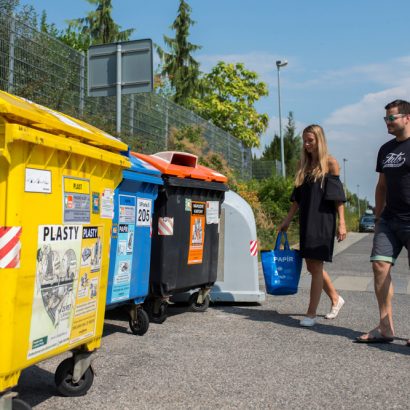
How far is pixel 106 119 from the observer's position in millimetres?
13031

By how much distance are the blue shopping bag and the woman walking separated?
1.00 feet

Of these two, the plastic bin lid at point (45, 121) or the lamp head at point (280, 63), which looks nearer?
the plastic bin lid at point (45, 121)

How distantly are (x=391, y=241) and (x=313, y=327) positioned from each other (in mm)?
1240

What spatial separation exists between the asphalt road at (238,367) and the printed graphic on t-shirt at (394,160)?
1.44m

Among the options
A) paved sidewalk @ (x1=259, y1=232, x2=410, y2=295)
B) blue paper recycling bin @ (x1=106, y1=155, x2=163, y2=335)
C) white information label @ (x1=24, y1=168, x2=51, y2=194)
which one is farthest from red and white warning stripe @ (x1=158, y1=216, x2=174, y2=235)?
paved sidewalk @ (x1=259, y1=232, x2=410, y2=295)

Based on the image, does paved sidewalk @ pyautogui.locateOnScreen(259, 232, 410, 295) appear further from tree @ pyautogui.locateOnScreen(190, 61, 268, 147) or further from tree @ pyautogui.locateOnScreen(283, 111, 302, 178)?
tree @ pyautogui.locateOnScreen(283, 111, 302, 178)

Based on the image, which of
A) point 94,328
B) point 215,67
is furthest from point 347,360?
point 215,67

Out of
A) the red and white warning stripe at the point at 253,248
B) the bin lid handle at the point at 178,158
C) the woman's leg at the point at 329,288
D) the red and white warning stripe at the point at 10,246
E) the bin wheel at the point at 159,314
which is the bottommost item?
the bin wheel at the point at 159,314

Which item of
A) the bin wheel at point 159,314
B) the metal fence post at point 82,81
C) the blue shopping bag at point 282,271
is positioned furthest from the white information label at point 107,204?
the metal fence post at point 82,81

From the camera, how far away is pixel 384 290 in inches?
208

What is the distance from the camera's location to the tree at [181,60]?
41.0m

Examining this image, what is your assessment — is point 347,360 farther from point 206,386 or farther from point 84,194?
point 84,194

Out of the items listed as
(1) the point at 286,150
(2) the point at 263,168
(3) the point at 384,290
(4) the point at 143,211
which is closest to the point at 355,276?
(3) the point at 384,290

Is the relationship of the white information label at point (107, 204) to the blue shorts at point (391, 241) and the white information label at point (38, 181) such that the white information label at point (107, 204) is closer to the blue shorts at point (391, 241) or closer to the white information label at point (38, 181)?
the white information label at point (38, 181)
